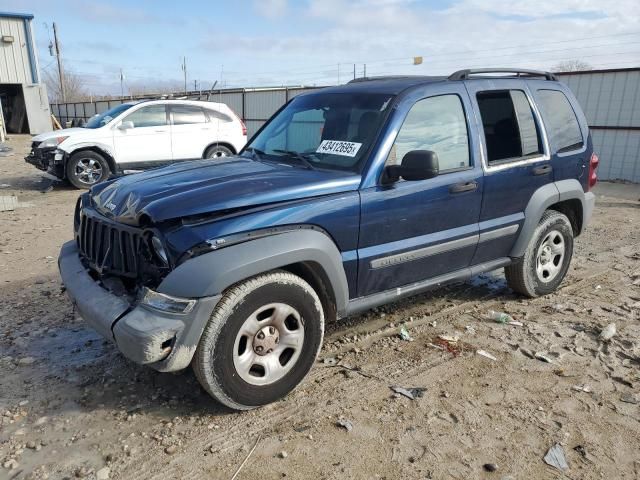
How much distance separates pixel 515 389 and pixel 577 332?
3.88 feet

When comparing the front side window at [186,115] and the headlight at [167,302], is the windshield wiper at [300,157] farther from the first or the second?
the front side window at [186,115]

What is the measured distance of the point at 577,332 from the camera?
414 cm

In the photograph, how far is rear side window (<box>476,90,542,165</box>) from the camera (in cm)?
404

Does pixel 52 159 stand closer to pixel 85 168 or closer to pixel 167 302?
pixel 85 168

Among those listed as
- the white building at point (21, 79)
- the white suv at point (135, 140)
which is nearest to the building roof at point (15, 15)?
the white building at point (21, 79)

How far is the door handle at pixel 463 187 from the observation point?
3713 mm

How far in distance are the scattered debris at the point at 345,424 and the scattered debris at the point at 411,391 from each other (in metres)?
0.47

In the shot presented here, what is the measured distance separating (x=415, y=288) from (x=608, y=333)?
5.49ft

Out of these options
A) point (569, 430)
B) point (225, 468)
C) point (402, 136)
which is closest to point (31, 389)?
point (225, 468)

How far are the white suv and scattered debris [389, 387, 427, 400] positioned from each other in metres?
8.22

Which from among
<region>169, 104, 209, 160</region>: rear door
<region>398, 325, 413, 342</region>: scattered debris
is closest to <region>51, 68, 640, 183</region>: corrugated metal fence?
<region>169, 104, 209, 160</region>: rear door

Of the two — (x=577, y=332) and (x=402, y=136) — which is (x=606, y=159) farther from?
(x=402, y=136)

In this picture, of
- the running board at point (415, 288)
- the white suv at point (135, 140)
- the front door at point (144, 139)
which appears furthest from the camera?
the front door at point (144, 139)

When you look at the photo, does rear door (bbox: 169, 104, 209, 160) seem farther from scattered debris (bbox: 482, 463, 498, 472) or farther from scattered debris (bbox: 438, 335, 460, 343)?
scattered debris (bbox: 482, 463, 498, 472)
